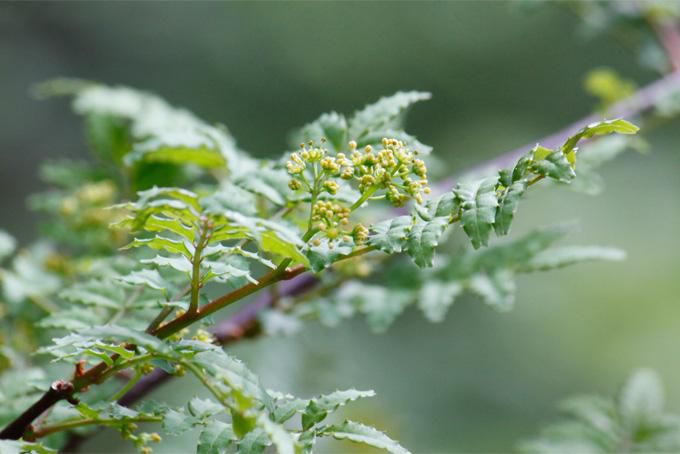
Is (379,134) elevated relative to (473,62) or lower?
lower

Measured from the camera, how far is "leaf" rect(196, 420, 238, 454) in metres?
0.67

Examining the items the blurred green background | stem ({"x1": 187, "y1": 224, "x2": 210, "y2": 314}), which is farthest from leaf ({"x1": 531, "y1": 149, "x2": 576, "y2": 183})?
the blurred green background

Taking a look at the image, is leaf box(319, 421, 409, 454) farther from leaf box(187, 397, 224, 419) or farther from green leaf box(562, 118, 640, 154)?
green leaf box(562, 118, 640, 154)

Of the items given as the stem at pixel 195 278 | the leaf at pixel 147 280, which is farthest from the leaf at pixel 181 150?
the stem at pixel 195 278

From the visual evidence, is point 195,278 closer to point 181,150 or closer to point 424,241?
point 424,241

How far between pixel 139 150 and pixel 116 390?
1.00ft

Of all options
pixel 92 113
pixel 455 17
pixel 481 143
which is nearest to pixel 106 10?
pixel 455 17

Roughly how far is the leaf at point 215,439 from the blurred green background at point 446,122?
245 cm

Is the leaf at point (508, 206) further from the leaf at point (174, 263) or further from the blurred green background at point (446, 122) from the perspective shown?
the blurred green background at point (446, 122)

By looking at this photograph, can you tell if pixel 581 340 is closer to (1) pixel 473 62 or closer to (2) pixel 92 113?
(1) pixel 473 62

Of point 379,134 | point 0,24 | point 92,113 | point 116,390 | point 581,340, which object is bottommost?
point 116,390

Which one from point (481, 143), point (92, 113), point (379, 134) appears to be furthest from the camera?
point (481, 143)

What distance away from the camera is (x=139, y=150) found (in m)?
1.08

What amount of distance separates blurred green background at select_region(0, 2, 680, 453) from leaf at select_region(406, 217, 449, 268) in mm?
2505
